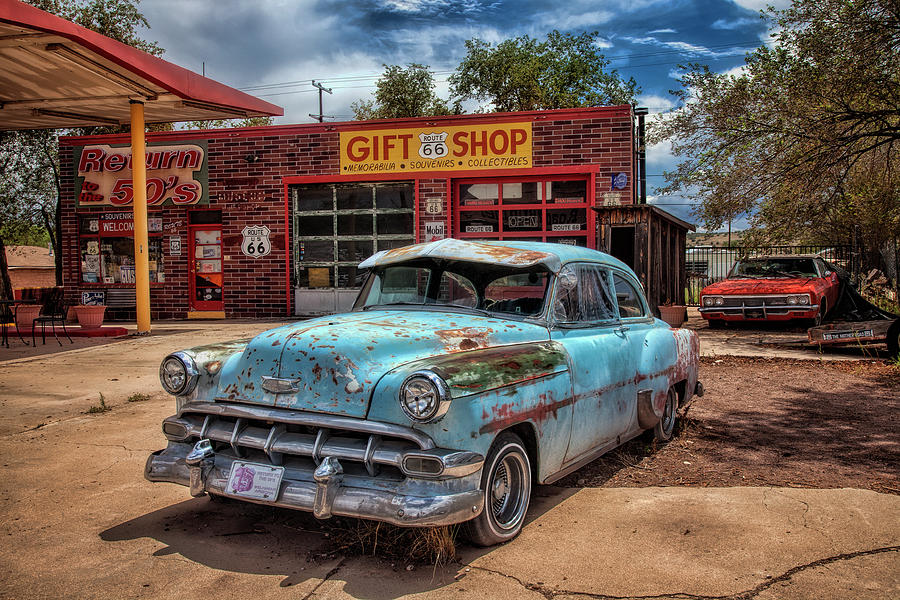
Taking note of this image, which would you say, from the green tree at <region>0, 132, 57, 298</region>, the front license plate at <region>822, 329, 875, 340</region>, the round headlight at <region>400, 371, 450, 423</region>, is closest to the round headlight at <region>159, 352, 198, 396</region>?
the round headlight at <region>400, 371, 450, 423</region>

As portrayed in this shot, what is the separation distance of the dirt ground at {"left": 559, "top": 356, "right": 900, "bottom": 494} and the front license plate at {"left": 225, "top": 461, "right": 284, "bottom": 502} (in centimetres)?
206

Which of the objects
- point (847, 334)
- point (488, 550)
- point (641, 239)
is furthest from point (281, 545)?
point (641, 239)

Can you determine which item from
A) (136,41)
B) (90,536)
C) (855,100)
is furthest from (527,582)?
(136,41)

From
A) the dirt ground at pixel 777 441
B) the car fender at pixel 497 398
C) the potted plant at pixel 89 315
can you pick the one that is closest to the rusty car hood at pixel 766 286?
the dirt ground at pixel 777 441

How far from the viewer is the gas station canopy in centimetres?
967

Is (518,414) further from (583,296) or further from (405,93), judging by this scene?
(405,93)

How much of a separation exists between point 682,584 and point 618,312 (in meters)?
2.26

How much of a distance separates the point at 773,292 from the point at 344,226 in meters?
9.34

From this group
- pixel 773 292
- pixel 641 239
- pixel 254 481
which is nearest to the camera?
pixel 254 481

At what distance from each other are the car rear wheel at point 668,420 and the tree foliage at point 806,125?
8458 mm

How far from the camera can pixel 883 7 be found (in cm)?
1090

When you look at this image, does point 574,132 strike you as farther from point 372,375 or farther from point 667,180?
point 372,375

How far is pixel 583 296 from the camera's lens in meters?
4.56

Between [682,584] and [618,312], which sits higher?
[618,312]
